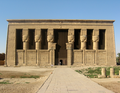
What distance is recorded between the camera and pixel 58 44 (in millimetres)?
38250

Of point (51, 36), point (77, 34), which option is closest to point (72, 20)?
point (77, 34)

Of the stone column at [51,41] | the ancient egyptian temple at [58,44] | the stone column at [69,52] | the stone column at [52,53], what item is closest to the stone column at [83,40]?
the ancient egyptian temple at [58,44]

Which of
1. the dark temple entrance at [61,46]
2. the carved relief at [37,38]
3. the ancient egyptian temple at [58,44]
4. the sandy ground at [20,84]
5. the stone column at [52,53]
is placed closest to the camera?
the sandy ground at [20,84]

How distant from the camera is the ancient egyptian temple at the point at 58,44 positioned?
36500 millimetres

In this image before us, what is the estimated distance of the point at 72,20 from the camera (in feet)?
123

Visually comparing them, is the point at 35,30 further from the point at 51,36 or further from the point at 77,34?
the point at 77,34

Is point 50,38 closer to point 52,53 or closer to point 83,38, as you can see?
point 52,53

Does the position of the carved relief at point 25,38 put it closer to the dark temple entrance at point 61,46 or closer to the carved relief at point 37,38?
the carved relief at point 37,38

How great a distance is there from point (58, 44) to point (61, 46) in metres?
1.01

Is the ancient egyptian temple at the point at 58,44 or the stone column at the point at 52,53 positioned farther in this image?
the ancient egyptian temple at the point at 58,44

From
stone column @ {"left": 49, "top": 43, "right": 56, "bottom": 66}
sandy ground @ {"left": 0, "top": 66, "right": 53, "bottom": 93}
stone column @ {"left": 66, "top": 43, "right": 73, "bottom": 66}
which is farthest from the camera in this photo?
stone column @ {"left": 49, "top": 43, "right": 56, "bottom": 66}

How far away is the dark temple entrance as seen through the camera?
3744cm

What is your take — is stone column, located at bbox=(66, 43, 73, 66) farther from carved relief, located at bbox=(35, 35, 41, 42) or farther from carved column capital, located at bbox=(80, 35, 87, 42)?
carved relief, located at bbox=(35, 35, 41, 42)

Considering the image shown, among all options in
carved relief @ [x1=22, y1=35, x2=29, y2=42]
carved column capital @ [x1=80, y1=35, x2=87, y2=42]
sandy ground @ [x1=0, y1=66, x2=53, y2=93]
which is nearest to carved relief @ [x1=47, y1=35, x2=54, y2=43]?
carved relief @ [x1=22, y1=35, x2=29, y2=42]
